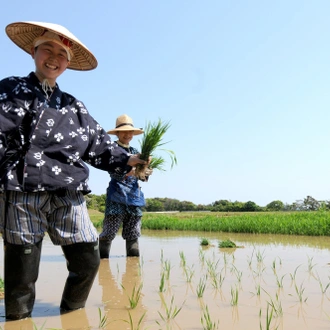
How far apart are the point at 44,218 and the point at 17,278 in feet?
1.21

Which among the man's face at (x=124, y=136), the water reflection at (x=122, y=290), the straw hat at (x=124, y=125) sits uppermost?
the straw hat at (x=124, y=125)

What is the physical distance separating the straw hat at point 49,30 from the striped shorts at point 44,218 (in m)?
0.97

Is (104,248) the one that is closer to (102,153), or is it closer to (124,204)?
(124,204)

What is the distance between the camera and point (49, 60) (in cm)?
267

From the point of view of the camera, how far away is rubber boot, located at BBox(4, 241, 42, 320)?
7.88 feet

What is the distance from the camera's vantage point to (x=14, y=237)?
7.88 ft

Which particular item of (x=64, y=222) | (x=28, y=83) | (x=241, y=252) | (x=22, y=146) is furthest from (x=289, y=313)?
(x=241, y=252)

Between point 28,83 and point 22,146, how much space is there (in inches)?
16.8

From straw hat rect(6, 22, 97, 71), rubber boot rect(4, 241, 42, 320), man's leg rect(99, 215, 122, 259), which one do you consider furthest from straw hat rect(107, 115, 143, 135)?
rubber boot rect(4, 241, 42, 320)

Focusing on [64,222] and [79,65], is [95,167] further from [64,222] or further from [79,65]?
[79,65]

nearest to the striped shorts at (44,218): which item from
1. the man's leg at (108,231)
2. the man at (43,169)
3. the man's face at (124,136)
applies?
the man at (43,169)

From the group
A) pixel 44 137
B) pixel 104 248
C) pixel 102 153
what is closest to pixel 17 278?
pixel 44 137

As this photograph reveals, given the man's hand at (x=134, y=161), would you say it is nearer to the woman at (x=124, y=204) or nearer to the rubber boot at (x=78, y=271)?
the rubber boot at (x=78, y=271)

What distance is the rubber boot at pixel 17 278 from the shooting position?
2402 mm
